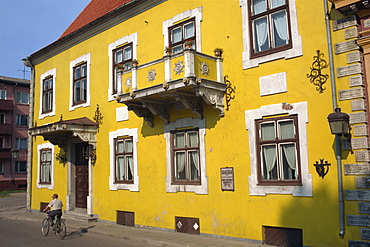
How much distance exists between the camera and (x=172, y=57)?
10.8m

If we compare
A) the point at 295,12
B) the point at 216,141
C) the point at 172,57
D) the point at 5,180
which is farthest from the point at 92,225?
the point at 5,180

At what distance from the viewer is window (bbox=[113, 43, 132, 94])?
14.6 meters

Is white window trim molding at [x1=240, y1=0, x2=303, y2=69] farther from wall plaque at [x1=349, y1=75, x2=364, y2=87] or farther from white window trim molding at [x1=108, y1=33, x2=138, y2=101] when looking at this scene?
white window trim molding at [x1=108, y1=33, x2=138, y2=101]

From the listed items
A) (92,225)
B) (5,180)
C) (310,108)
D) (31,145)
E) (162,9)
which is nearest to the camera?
(310,108)

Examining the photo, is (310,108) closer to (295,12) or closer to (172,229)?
(295,12)

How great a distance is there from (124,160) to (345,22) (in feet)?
30.2

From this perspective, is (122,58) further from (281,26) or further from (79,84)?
(281,26)

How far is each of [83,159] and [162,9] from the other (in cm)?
801

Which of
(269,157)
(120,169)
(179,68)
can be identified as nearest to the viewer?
(269,157)

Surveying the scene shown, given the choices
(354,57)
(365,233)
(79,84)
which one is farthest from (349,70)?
(79,84)

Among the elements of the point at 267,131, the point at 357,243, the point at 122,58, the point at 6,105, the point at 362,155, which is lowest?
the point at 357,243

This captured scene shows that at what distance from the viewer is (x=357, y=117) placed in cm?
827

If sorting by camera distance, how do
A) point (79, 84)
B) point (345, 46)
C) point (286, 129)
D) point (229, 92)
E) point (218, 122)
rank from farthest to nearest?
point (79, 84) → point (218, 122) → point (229, 92) → point (286, 129) → point (345, 46)

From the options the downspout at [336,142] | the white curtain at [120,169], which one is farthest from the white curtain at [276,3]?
the white curtain at [120,169]
